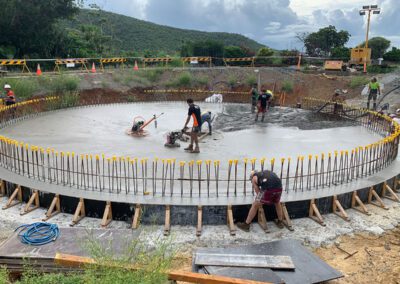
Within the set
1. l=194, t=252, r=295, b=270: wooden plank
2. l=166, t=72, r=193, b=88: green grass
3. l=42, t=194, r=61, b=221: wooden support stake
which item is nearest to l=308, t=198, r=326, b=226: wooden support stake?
l=194, t=252, r=295, b=270: wooden plank

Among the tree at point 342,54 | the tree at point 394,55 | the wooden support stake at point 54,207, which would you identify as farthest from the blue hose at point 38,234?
the tree at point 394,55

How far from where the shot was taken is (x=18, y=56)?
94.7 ft

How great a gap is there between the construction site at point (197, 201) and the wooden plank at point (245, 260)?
0.05ft

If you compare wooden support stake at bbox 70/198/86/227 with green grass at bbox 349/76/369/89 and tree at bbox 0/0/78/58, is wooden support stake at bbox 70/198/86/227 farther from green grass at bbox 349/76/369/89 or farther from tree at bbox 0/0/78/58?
tree at bbox 0/0/78/58

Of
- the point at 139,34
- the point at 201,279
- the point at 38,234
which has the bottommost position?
the point at 201,279

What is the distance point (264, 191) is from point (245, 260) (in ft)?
5.24

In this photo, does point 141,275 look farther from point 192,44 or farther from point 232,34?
point 232,34

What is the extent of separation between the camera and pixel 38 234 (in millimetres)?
5945

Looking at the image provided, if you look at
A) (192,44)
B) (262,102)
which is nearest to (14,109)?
(262,102)

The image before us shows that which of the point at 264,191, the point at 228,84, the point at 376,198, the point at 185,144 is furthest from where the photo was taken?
the point at 228,84

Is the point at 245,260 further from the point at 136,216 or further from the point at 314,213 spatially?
the point at 314,213

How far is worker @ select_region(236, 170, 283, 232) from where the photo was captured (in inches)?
268

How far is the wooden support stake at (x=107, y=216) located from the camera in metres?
7.08

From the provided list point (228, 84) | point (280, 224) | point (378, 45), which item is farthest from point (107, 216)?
point (378, 45)
